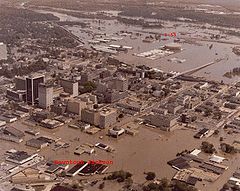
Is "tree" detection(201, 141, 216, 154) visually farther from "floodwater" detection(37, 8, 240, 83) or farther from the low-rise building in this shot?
"floodwater" detection(37, 8, 240, 83)

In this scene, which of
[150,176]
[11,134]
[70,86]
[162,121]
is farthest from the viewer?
[70,86]

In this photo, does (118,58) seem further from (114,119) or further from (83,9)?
(83,9)

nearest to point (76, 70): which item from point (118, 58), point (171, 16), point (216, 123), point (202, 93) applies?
point (118, 58)

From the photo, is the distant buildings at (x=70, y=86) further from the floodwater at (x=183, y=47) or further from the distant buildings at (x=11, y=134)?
the floodwater at (x=183, y=47)

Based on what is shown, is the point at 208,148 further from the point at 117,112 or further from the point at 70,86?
the point at 70,86

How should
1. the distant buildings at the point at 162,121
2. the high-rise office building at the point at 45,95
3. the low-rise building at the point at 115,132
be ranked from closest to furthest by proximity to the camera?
1. the low-rise building at the point at 115,132
2. the distant buildings at the point at 162,121
3. the high-rise office building at the point at 45,95

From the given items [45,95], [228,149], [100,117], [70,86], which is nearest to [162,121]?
[100,117]

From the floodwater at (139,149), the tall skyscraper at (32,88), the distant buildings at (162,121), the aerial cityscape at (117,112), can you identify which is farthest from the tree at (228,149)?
→ the tall skyscraper at (32,88)
